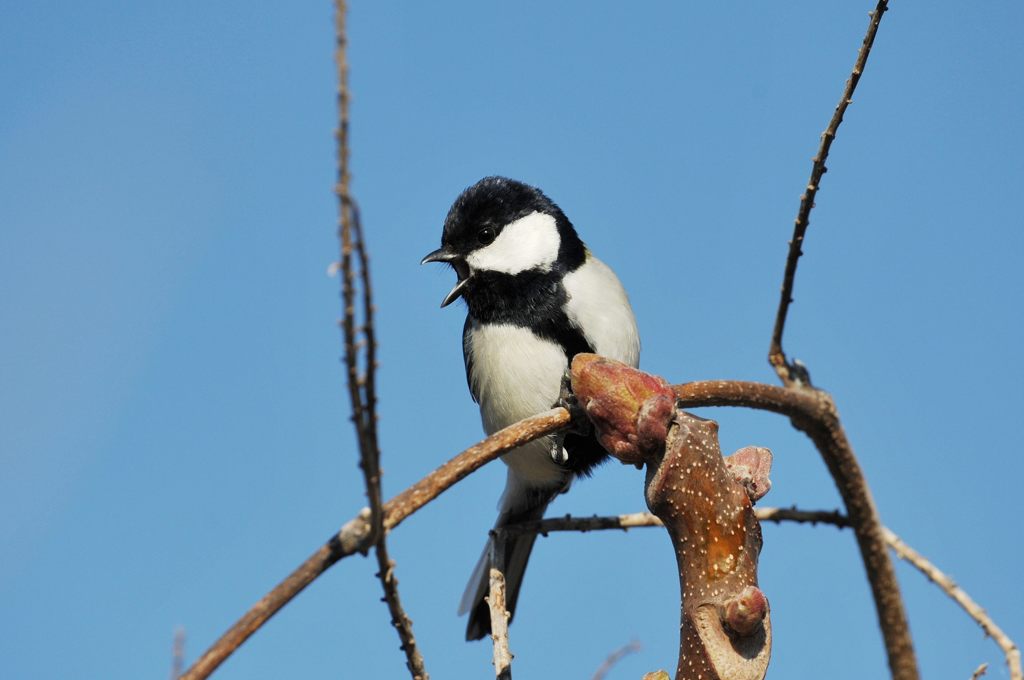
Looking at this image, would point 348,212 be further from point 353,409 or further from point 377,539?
point 377,539

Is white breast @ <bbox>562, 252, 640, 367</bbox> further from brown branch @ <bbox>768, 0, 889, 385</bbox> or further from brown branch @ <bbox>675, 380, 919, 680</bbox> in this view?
brown branch @ <bbox>675, 380, 919, 680</bbox>

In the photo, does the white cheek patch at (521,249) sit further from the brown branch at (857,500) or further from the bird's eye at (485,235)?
the brown branch at (857,500)

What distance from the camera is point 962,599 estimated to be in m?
1.25

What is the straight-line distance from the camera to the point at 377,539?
3.54 feet

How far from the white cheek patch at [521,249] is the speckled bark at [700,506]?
2.14 metres

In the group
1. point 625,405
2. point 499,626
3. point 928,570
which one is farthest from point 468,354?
point 928,570

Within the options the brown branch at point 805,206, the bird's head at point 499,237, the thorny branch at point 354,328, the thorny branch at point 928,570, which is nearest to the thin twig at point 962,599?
the thorny branch at point 928,570

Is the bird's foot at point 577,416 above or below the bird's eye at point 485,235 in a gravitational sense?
below

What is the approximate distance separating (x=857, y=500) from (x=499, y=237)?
9.12 ft

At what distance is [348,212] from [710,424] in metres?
0.69

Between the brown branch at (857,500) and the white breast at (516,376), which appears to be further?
the white breast at (516,376)

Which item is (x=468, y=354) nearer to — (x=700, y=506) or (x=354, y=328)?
(x=700, y=506)

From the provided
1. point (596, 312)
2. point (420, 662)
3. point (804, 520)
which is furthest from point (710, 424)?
point (596, 312)

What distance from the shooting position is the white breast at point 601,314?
11.3 feet
